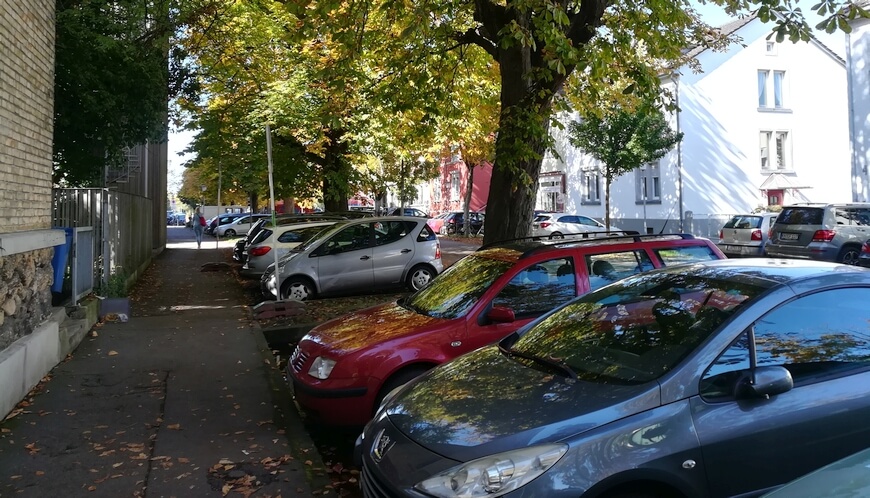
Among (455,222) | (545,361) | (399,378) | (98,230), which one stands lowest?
(399,378)

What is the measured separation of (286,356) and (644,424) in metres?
7.01

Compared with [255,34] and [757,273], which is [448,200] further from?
[757,273]

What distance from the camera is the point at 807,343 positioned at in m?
3.32

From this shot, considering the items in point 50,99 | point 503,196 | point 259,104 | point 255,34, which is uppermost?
point 255,34

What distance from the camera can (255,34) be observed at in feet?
56.5

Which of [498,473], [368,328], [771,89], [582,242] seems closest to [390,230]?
[582,242]

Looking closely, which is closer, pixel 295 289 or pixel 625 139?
pixel 295 289

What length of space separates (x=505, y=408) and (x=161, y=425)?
145 inches

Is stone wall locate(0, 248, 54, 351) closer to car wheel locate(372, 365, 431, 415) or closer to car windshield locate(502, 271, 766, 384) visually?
car wheel locate(372, 365, 431, 415)

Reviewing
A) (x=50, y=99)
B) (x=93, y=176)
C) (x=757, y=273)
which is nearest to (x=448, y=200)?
(x=93, y=176)

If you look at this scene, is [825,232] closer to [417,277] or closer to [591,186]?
[417,277]

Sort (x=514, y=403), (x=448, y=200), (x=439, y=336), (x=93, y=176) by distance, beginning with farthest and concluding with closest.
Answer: (x=448, y=200)
(x=93, y=176)
(x=439, y=336)
(x=514, y=403)

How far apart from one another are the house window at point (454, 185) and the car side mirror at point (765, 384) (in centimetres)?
4619

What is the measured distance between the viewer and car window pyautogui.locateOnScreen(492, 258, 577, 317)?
5.55m
